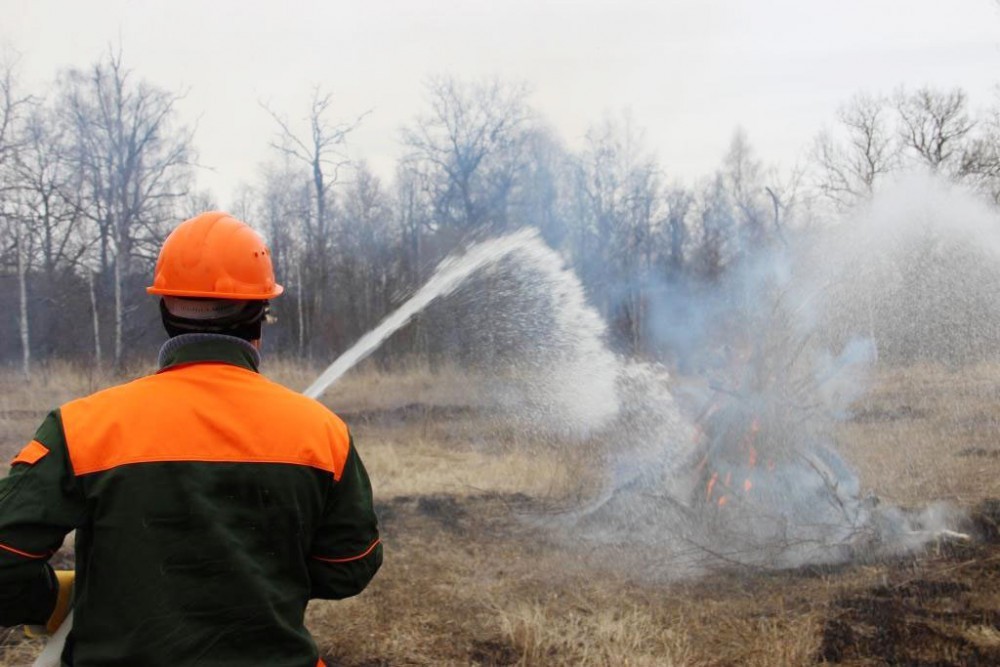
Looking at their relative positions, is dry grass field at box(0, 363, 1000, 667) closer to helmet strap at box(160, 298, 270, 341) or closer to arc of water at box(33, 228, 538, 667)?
arc of water at box(33, 228, 538, 667)

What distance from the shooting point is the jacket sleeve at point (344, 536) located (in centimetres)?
187

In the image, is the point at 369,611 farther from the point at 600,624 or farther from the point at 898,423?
the point at 898,423

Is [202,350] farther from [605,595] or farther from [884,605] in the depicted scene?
[884,605]

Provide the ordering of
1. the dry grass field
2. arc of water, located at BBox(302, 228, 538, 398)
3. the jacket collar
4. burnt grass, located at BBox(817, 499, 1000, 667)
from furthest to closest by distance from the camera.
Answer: arc of water, located at BBox(302, 228, 538, 398), the dry grass field, burnt grass, located at BBox(817, 499, 1000, 667), the jacket collar

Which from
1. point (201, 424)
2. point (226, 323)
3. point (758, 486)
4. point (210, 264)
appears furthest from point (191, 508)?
point (758, 486)

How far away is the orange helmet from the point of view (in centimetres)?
186

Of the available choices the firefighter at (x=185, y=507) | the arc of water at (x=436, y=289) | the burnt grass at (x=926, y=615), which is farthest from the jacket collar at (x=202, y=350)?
the burnt grass at (x=926, y=615)

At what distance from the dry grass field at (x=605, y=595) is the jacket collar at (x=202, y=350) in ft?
11.2

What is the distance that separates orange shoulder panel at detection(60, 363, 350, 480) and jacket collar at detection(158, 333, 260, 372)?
0.02 metres

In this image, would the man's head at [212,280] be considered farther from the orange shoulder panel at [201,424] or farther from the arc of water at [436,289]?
the arc of water at [436,289]

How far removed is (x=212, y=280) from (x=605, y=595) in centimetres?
450

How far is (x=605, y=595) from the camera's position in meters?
5.68

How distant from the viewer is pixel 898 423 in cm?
1257

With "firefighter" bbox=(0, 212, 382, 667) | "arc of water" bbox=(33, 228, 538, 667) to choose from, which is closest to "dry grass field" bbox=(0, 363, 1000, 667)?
"arc of water" bbox=(33, 228, 538, 667)
